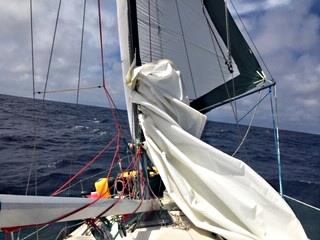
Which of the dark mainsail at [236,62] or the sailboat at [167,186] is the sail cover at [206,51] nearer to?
the dark mainsail at [236,62]

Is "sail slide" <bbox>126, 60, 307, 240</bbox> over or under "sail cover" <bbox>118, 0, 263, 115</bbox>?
under

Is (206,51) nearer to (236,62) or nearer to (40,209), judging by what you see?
(236,62)

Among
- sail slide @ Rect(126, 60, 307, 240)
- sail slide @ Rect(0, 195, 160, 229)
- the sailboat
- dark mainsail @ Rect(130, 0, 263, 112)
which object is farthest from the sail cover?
sail slide @ Rect(0, 195, 160, 229)

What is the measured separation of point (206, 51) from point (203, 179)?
10.3ft

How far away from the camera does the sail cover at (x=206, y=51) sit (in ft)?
17.3

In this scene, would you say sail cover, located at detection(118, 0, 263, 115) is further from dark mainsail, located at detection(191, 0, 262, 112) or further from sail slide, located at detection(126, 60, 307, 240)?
sail slide, located at detection(126, 60, 307, 240)

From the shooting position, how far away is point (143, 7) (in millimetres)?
4504

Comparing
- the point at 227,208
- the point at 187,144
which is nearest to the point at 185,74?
the point at 187,144

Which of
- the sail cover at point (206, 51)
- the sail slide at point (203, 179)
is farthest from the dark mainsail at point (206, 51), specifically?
the sail slide at point (203, 179)

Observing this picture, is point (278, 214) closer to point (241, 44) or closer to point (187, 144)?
point (187, 144)

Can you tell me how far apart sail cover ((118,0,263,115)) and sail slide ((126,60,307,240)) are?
182cm

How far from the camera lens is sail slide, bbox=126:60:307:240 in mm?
2805

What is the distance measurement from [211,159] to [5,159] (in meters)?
10.6

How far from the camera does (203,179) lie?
2949 millimetres
